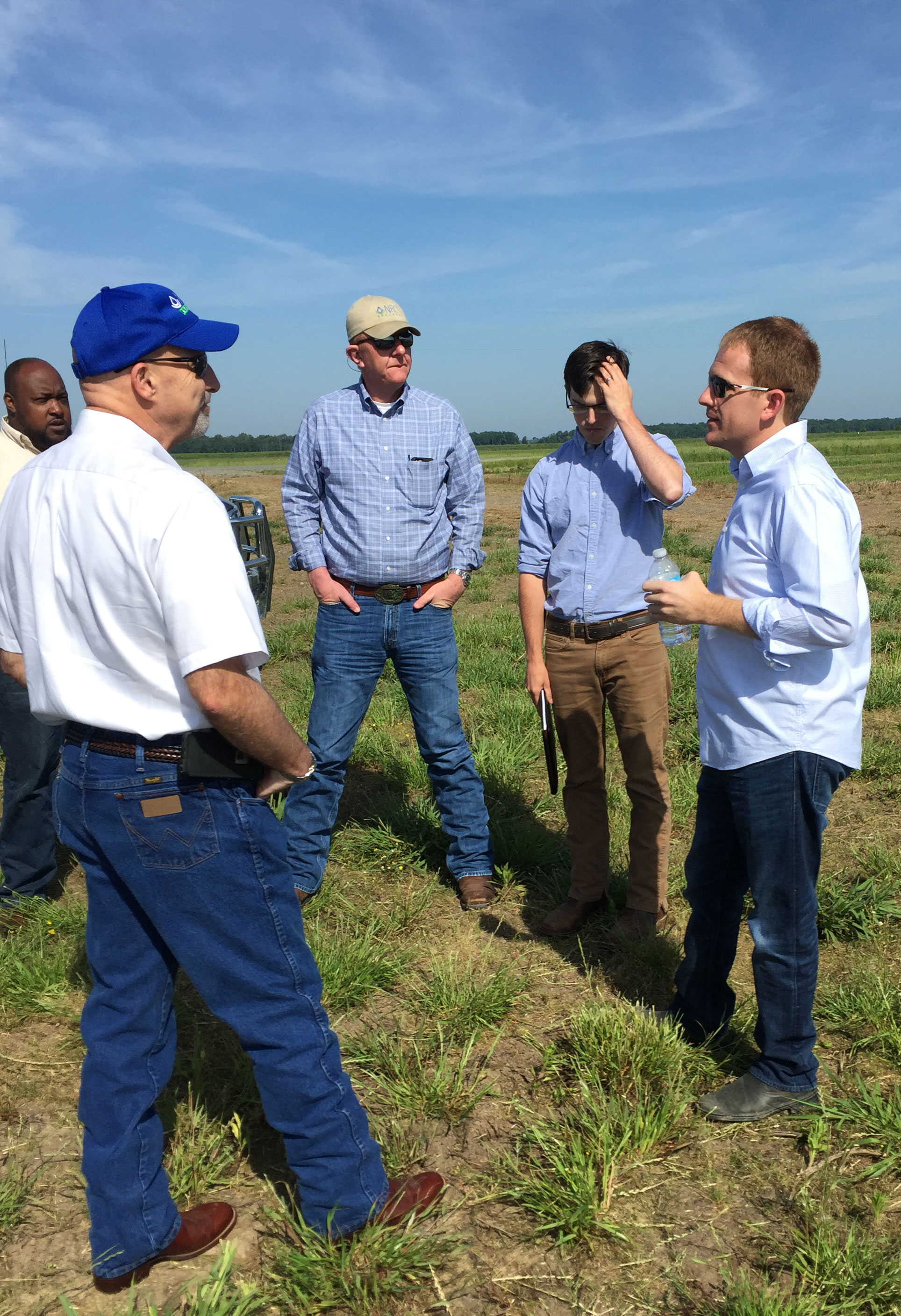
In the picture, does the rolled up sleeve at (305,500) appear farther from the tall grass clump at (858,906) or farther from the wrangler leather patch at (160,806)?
the tall grass clump at (858,906)

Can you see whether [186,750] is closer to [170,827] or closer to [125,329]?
[170,827]

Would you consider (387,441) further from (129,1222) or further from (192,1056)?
(129,1222)

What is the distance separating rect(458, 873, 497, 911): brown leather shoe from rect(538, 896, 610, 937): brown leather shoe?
29cm

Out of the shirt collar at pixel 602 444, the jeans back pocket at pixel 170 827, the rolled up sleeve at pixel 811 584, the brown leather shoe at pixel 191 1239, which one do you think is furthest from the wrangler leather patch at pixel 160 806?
the shirt collar at pixel 602 444

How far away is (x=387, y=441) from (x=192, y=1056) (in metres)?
2.55

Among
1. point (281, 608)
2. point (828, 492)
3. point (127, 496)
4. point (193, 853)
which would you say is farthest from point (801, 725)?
point (281, 608)

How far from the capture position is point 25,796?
13.3 feet

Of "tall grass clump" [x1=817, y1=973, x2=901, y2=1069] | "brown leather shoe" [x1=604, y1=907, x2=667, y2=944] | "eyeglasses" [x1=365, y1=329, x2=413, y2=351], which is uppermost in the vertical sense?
"eyeglasses" [x1=365, y1=329, x2=413, y2=351]

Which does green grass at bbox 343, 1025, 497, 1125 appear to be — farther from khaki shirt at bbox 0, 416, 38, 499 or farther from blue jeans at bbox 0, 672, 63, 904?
khaki shirt at bbox 0, 416, 38, 499

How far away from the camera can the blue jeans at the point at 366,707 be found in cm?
416

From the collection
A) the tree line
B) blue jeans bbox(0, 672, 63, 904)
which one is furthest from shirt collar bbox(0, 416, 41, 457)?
the tree line

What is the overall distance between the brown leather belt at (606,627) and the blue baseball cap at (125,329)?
6.77ft

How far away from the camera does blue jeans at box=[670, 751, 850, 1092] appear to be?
2.55 meters

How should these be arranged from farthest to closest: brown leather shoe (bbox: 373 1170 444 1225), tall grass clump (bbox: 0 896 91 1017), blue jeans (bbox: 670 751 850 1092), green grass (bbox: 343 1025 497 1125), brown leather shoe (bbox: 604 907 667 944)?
brown leather shoe (bbox: 604 907 667 944), tall grass clump (bbox: 0 896 91 1017), green grass (bbox: 343 1025 497 1125), blue jeans (bbox: 670 751 850 1092), brown leather shoe (bbox: 373 1170 444 1225)
